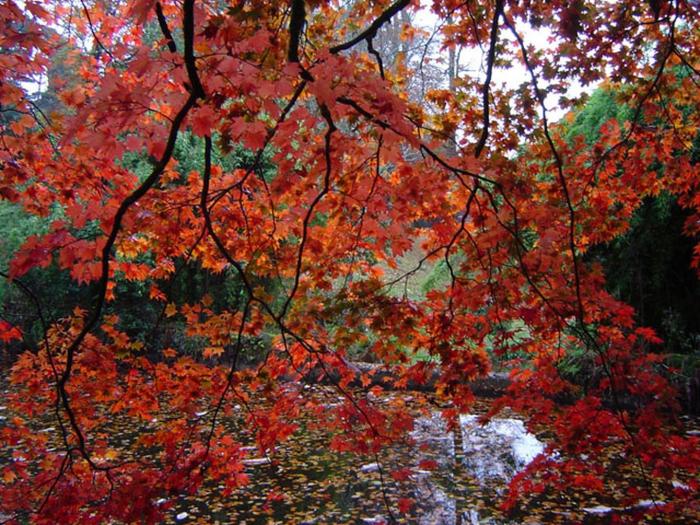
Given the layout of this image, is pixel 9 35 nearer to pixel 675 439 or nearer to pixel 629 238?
A: pixel 675 439

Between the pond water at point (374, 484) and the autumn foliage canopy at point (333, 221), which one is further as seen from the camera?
the pond water at point (374, 484)

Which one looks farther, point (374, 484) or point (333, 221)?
point (374, 484)

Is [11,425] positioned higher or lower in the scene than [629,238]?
lower

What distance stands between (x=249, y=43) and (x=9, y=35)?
1.83 metres

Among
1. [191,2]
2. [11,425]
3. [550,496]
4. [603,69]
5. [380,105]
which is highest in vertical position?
[603,69]

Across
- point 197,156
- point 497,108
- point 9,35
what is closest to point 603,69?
point 497,108

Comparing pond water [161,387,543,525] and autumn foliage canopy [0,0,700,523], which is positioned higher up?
autumn foliage canopy [0,0,700,523]

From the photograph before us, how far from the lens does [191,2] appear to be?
1619mm

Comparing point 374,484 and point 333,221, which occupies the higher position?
point 333,221

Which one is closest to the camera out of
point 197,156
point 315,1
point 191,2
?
point 191,2

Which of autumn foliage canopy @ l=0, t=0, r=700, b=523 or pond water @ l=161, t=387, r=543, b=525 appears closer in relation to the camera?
autumn foliage canopy @ l=0, t=0, r=700, b=523

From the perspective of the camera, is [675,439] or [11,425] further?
[11,425]

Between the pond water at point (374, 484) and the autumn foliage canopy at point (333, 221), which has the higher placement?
the autumn foliage canopy at point (333, 221)

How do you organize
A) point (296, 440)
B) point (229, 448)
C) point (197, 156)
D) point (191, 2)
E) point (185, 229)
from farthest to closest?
point (197, 156), point (296, 440), point (185, 229), point (229, 448), point (191, 2)
